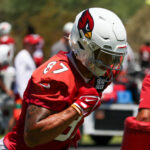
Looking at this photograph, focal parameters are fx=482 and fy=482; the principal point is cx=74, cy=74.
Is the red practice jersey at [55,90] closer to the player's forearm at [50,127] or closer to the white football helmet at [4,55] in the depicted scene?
the player's forearm at [50,127]

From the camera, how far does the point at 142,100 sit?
3945mm

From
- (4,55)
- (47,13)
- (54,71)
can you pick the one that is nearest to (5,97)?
(4,55)

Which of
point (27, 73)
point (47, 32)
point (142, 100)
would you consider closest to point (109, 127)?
point (27, 73)

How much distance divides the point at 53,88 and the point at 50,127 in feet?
0.77

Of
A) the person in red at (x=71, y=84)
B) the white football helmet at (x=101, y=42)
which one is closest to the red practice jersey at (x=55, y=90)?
the person in red at (x=71, y=84)

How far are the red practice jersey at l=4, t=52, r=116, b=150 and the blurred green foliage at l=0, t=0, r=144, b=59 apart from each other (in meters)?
14.2

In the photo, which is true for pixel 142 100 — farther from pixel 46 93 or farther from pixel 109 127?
pixel 109 127

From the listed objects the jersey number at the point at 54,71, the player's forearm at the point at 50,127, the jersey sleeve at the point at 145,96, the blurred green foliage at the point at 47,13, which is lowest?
the blurred green foliage at the point at 47,13

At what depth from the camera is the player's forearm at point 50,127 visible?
9.46 ft

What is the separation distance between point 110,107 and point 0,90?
7.18 feet

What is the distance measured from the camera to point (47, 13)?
26.7 meters

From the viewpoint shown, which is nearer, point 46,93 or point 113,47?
point 46,93

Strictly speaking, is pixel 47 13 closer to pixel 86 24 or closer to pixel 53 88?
pixel 86 24

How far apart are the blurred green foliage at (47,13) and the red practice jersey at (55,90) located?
46.5ft
